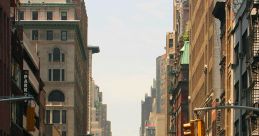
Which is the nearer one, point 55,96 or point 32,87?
point 32,87

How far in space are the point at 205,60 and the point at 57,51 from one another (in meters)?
71.0

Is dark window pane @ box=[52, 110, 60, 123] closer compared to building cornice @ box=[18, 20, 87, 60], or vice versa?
building cornice @ box=[18, 20, 87, 60]

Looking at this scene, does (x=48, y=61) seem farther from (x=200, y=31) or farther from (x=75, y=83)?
(x=200, y=31)

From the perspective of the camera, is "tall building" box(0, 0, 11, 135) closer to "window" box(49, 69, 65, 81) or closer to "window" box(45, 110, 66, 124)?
"window" box(45, 110, 66, 124)

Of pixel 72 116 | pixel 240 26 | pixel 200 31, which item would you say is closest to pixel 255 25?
pixel 240 26

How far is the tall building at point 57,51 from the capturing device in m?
190

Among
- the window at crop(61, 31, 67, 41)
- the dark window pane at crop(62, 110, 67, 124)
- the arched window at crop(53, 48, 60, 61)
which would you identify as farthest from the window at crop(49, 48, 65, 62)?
the dark window pane at crop(62, 110, 67, 124)

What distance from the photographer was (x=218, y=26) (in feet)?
363

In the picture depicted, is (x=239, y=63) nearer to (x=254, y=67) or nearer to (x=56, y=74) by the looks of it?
(x=254, y=67)

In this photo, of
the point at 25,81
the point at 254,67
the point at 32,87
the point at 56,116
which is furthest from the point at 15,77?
the point at 56,116

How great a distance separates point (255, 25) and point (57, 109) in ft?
401

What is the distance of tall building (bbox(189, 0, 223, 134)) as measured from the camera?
365 feet

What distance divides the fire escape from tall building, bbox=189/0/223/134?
3079 centimetres

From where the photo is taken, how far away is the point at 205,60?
408 feet
